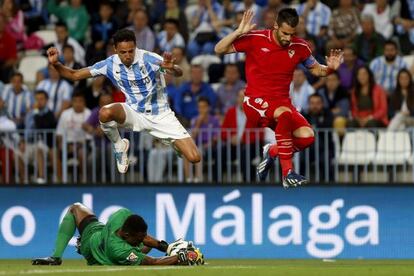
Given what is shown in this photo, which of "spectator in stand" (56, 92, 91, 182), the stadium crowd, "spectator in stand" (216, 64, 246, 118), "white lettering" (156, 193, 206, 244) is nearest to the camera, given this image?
"spectator in stand" (56, 92, 91, 182)

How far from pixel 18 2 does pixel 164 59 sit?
33.7 feet

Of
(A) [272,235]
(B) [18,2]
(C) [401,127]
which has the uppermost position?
(B) [18,2]

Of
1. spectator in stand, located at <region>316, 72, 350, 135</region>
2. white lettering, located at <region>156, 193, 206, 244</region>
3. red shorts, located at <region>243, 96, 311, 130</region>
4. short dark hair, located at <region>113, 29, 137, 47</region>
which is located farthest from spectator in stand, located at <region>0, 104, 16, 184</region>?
red shorts, located at <region>243, 96, 311, 130</region>

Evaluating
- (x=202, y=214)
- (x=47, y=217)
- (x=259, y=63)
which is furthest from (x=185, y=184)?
(x=259, y=63)

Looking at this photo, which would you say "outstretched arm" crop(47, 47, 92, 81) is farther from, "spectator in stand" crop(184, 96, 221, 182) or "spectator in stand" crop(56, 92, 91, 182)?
"spectator in stand" crop(184, 96, 221, 182)

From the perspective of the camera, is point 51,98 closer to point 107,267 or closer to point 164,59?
point 164,59

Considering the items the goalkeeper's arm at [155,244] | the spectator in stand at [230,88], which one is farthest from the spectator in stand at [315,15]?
the goalkeeper's arm at [155,244]

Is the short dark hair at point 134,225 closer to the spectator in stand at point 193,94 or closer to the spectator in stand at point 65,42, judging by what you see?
the spectator in stand at point 193,94

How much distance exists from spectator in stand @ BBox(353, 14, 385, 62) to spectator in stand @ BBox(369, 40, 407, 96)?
610 mm

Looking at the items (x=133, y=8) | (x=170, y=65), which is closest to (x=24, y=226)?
(x=133, y=8)

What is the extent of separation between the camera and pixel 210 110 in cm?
2839

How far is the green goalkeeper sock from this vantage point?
73.9ft

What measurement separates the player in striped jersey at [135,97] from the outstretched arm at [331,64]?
212 centimetres

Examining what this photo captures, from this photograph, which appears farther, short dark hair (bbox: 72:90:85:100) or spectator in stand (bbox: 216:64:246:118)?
spectator in stand (bbox: 216:64:246:118)
